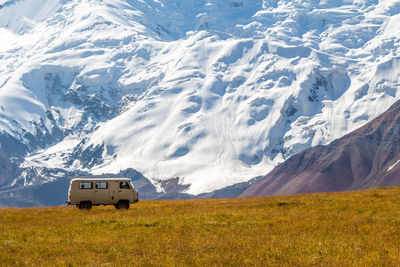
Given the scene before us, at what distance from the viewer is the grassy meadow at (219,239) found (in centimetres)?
2475

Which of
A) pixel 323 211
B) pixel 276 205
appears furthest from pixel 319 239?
pixel 276 205

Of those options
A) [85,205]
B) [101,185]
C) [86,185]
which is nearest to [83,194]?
[86,185]

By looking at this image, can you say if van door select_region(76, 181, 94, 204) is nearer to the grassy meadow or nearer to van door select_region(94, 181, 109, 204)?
van door select_region(94, 181, 109, 204)

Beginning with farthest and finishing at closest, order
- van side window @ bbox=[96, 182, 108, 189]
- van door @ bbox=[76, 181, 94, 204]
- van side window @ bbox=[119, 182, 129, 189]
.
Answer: van side window @ bbox=[119, 182, 129, 189] → van side window @ bbox=[96, 182, 108, 189] → van door @ bbox=[76, 181, 94, 204]

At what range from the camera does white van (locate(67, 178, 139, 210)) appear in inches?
2018

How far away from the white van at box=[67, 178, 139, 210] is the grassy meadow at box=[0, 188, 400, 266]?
25.9 ft

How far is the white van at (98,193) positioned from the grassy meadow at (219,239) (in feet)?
25.9

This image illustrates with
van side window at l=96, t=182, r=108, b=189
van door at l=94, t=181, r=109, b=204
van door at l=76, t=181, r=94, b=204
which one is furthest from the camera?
van side window at l=96, t=182, r=108, b=189

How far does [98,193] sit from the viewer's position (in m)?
51.4

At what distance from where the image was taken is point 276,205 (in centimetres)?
4825

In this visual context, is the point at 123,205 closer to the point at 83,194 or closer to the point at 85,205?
the point at 85,205

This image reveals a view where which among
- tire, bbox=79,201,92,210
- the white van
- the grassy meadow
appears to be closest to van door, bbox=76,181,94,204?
the white van

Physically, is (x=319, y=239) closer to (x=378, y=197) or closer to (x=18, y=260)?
(x=18, y=260)

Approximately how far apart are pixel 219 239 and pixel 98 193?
23.6m
